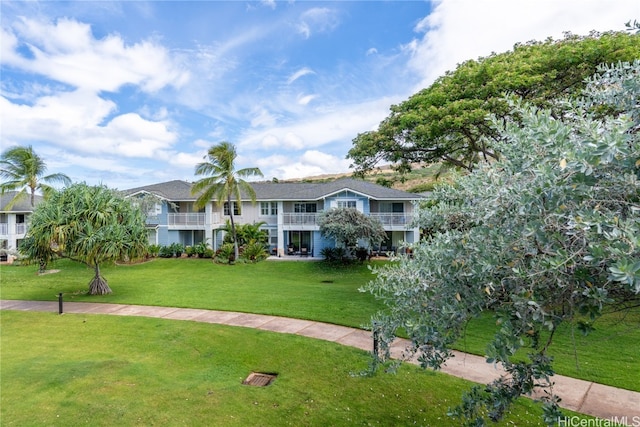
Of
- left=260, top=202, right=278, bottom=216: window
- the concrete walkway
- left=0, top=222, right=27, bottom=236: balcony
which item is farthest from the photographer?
left=260, top=202, right=278, bottom=216: window

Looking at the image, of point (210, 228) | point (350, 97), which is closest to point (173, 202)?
point (210, 228)

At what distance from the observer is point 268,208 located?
99.7 ft

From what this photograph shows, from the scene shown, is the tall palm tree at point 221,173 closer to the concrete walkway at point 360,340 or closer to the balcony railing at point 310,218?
the balcony railing at point 310,218

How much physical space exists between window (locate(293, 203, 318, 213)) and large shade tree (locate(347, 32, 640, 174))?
14.4 m

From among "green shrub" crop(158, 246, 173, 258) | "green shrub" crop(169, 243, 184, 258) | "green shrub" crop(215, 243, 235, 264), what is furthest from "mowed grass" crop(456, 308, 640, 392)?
"green shrub" crop(158, 246, 173, 258)

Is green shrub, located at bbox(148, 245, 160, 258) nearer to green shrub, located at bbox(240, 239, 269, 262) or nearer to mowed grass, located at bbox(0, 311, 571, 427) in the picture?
green shrub, located at bbox(240, 239, 269, 262)

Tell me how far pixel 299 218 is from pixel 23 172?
19695 millimetres

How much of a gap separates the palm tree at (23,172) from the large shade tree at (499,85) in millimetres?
22788

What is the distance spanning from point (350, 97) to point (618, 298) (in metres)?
18.6

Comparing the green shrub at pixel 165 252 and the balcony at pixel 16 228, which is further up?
the balcony at pixel 16 228

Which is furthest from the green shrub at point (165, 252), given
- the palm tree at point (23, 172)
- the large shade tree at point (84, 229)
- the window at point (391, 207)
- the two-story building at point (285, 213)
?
the window at point (391, 207)

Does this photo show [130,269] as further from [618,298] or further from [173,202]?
[618,298]

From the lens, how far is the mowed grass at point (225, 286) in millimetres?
12812

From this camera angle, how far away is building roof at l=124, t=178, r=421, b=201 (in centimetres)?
2654
